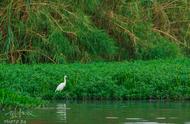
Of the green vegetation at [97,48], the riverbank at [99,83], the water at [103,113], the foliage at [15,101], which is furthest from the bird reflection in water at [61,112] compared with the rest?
the green vegetation at [97,48]

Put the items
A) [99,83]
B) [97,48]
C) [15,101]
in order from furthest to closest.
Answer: [97,48] < [99,83] < [15,101]

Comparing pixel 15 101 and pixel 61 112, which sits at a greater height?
pixel 15 101

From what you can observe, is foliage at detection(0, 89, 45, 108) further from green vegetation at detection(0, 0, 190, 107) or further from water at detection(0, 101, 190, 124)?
green vegetation at detection(0, 0, 190, 107)

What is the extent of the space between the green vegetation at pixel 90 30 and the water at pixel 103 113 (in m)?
5.14

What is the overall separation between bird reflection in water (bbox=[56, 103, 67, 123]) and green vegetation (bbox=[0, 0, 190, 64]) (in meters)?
5.67

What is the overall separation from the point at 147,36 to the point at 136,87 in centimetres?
586

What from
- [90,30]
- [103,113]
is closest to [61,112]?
[103,113]

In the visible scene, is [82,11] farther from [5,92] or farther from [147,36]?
[5,92]

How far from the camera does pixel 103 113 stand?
13.8 meters

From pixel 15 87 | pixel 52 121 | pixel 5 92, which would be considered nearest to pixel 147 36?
pixel 15 87

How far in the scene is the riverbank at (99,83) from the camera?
16375 mm

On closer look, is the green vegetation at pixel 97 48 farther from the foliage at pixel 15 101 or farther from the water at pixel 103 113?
the foliage at pixel 15 101

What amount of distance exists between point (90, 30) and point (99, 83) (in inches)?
190

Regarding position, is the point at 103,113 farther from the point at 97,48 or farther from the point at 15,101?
the point at 97,48
